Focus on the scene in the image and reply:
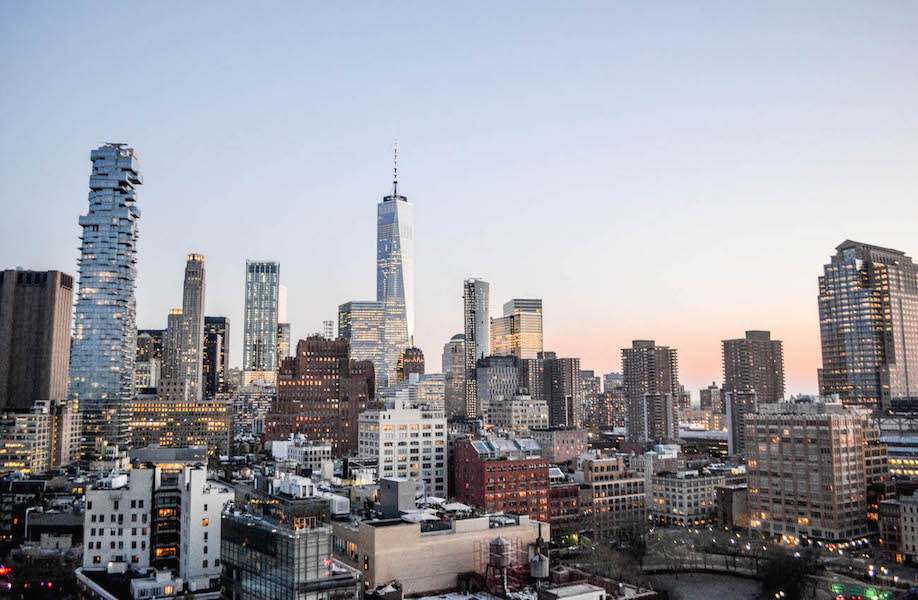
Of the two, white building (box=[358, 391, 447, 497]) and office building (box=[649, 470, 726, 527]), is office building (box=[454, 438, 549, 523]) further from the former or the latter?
office building (box=[649, 470, 726, 527])

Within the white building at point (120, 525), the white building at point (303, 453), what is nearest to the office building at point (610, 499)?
the white building at point (303, 453)

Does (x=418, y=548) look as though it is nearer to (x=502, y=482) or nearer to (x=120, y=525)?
(x=120, y=525)

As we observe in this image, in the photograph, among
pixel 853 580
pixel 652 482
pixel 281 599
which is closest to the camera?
pixel 281 599

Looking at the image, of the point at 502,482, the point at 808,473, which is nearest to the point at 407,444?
the point at 502,482

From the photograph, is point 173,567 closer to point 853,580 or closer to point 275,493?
point 275,493

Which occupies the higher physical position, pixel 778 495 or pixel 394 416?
pixel 394 416

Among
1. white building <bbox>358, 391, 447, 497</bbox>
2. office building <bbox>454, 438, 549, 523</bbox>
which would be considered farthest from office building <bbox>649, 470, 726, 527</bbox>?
white building <bbox>358, 391, 447, 497</bbox>

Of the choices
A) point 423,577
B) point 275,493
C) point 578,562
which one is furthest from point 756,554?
point 275,493
